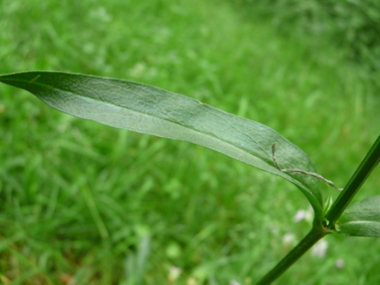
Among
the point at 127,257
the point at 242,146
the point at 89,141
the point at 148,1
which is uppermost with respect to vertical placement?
the point at 242,146

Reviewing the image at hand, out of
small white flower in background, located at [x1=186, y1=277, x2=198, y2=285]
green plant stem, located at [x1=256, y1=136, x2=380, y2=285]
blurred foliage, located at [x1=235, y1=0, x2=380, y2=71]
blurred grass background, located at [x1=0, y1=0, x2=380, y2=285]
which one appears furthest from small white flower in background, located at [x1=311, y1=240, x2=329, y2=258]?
blurred foliage, located at [x1=235, y1=0, x2=380, y2=71]

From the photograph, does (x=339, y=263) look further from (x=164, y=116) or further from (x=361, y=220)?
(x=164, y=116)

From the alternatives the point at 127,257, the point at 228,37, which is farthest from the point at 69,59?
the point at 228,37

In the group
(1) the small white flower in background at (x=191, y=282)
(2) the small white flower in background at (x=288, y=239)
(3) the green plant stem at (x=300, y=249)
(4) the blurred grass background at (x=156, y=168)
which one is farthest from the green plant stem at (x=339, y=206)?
(1) the small white flower in background at (x=191, y=282)

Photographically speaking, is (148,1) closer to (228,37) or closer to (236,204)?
(228,37)

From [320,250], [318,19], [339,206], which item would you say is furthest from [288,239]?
[318,19]

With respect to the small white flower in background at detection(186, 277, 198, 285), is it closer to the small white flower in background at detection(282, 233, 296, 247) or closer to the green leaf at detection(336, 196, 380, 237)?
the small white flower in background at detection(282, 233, 296, 247)

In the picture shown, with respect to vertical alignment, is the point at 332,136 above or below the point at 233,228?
above
